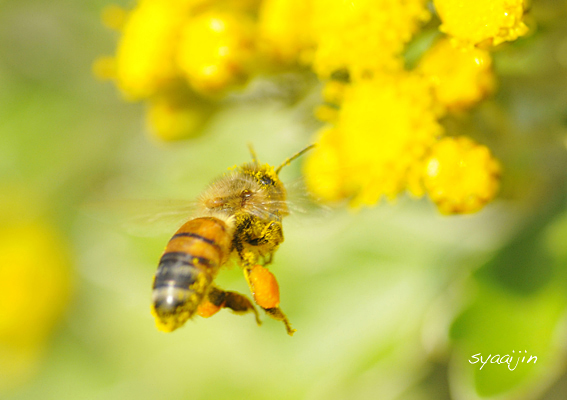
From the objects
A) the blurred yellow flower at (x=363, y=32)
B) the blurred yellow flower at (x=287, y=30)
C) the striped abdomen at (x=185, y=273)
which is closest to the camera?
the striped abdomen at (x=185, y=273)

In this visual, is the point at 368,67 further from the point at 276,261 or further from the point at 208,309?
the point at 276,261

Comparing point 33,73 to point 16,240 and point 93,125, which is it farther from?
point 16,240

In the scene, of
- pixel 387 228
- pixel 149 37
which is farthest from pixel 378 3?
pixel 387 228

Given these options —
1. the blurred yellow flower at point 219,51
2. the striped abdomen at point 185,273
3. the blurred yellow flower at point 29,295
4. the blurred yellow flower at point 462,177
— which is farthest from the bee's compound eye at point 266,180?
the blurred yellow flower at point 29,295

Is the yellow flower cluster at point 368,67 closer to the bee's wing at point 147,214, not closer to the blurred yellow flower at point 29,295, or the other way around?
the bee's wing at point 147,214

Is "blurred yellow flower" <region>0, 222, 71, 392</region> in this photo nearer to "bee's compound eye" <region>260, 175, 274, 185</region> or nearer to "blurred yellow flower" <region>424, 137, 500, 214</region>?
"bee's compound eye" <region>260, 175, 274, 185</region>

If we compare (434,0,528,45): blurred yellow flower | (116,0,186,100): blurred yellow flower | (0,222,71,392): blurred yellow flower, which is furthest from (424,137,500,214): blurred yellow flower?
(0,222,71,392): blurred yellow flower

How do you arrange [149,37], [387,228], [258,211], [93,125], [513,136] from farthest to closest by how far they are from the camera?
[93,125] < [387,228] < [149,37] < [513,136] < [258,211]
